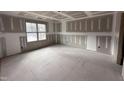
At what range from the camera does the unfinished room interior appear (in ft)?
8.29

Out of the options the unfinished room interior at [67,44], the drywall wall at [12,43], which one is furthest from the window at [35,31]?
the drywall wall at [12,43]

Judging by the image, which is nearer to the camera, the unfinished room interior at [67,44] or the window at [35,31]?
the unfinished room interior at [67,44]

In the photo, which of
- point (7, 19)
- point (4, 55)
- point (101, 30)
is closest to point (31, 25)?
point (7, 19)

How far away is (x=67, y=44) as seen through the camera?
272 inches

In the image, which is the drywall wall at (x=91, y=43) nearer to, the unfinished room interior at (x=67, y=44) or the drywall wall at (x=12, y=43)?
the unfinished room interior at (x=67, y=44)

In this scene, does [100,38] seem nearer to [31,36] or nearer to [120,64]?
[120,64]

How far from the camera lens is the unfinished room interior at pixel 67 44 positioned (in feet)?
8.29

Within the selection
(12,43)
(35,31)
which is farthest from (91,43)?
(12,43)

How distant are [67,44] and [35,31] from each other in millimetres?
2892

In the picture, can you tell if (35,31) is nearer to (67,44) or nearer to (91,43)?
(67,44)

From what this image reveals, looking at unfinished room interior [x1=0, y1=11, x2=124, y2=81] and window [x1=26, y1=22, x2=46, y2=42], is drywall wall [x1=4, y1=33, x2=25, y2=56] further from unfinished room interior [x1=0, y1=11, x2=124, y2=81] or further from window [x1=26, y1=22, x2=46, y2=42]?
window [x1=26, y1=22, x2=46, y2=42]

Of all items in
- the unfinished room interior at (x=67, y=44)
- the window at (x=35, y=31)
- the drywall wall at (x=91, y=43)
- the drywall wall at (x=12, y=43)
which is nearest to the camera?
the unfinished room interior at (x=67, y=44)

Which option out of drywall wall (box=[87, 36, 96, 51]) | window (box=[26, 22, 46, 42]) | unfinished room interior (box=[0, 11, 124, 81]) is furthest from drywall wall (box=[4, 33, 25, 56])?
drywall wall (box=[87, 36, 96, 51])

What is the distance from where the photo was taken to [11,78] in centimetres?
202
